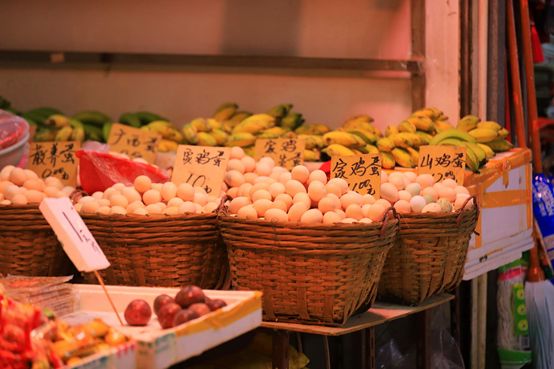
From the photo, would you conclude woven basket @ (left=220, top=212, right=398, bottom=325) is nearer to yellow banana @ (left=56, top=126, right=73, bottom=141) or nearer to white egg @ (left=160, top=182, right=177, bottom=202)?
white egg @ (left=160, top=182, right=177, bottom=202)

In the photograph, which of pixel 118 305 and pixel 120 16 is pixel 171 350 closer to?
pixel 118 305

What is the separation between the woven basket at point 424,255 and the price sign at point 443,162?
0.30 meters

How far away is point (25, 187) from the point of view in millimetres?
3078

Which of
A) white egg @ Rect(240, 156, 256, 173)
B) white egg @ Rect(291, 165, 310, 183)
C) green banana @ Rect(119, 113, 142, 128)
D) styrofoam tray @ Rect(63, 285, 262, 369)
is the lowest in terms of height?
styrofoam tray @ Rect(63, 285, 262, 369)

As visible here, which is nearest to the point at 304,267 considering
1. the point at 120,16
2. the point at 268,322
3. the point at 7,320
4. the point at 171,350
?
the point at 268,322

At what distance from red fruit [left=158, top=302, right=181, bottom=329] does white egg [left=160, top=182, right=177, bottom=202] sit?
88 cm

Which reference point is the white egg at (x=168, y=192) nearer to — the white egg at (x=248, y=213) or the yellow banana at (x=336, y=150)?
the white egg at (x=248, y=213)

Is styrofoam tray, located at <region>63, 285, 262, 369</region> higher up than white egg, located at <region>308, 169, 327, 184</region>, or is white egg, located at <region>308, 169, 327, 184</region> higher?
white egg, located at <region>308, 169, 327, 184</region>

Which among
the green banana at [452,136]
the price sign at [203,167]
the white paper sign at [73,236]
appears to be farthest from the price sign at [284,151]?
the white paper sign at [73,236]

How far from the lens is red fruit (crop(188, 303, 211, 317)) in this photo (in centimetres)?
216

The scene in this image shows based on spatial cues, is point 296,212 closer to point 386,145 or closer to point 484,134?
point 386,145

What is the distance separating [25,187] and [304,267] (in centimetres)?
103

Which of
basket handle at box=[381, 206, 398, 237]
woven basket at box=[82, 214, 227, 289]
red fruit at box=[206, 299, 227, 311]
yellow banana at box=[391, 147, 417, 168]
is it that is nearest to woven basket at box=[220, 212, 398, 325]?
basket handle at box=[381, 206, 398, 237]

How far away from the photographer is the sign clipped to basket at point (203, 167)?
127 inches
